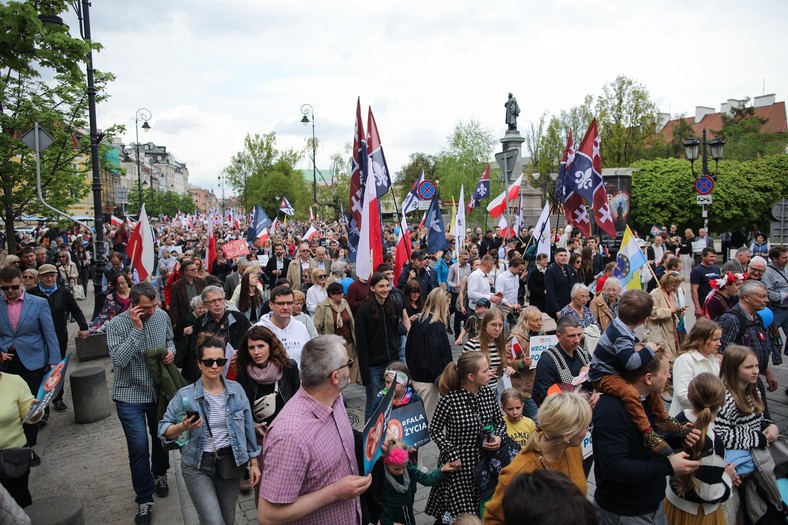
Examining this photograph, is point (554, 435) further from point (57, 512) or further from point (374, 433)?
point (57, 512)

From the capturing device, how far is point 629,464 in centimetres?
289

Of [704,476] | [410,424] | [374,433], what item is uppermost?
[374,433]

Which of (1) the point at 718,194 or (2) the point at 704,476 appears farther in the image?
(1) the point at 718,194

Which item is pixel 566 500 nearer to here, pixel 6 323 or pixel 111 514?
pixel 111 514

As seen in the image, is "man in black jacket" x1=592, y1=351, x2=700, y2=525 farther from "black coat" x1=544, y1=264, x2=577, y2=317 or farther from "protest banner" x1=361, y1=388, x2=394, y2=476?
"black coat" x1=544, y1=264, x2=577, y2=317

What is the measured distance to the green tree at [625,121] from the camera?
139 feet

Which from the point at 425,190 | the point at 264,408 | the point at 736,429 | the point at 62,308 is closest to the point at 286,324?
the point at 264,408

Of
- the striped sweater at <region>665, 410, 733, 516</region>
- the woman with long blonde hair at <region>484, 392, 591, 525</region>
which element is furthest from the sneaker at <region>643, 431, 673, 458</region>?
the striped sweater at <region>665, 410, 733, 516</region>

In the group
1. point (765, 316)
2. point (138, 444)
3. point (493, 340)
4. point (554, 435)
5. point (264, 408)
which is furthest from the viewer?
point (765, 316)

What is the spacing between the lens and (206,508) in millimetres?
3766

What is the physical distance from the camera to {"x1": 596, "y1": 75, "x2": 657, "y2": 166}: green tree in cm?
4234

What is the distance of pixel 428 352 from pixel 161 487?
9.40ft

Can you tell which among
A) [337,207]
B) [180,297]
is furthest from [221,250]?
[337,207]

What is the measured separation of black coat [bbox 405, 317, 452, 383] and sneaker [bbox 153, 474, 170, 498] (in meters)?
2.59
